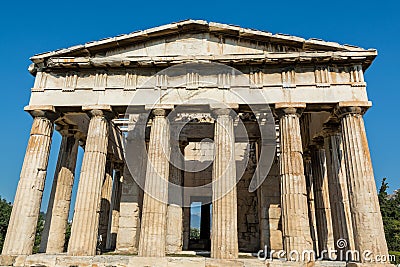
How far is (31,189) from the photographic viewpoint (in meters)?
14.4

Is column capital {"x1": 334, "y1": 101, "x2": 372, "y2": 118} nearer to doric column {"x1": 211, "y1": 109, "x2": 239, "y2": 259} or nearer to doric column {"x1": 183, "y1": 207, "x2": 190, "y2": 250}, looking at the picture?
doric column {"x1": 211, "y1": 109, "x2": 239, "y2": 259}

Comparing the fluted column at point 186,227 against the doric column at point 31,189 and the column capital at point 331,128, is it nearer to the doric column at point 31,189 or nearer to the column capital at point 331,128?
the doric column at point 31,189

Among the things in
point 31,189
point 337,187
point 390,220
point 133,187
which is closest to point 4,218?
point 133,187

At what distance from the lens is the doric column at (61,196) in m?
16.8

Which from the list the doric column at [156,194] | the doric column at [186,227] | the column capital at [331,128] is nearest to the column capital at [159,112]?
the doric column at [156,194]

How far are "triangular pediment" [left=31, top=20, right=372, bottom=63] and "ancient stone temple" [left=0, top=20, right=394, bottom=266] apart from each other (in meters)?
0.05

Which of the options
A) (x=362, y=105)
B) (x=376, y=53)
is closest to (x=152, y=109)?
(x=362, y=105)

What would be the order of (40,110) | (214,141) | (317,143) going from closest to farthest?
(214,141) → (40,110) → (317,143)

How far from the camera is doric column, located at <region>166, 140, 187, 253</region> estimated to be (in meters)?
17.0

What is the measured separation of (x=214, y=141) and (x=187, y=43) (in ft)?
16.1

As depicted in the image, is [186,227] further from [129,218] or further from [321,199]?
[321,199]

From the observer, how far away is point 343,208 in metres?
16.2

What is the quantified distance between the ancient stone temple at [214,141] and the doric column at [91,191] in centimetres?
5

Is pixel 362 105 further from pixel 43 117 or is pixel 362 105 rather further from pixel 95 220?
pixel 43 117
